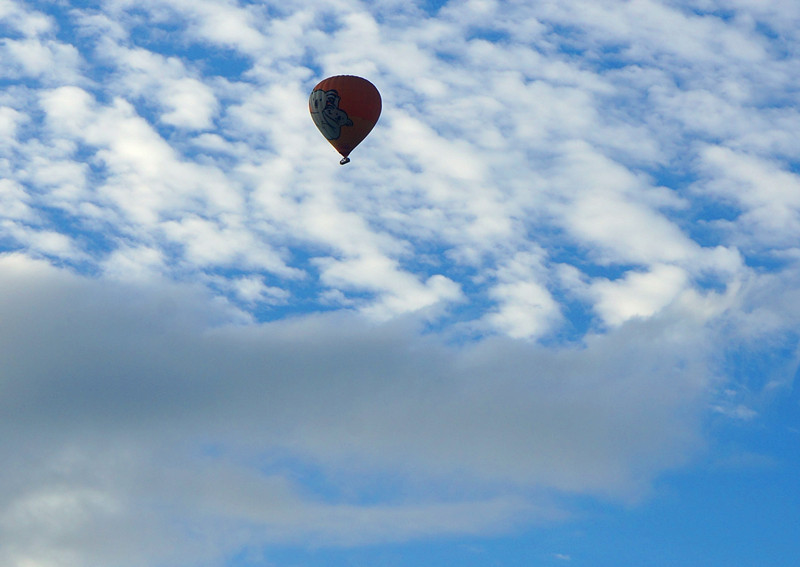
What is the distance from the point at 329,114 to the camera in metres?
143

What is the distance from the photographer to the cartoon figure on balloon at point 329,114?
14288 centimetres

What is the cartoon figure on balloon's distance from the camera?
14288 cm

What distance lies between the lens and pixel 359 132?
143 m

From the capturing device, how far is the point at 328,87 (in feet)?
470

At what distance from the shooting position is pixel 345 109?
5615 inches

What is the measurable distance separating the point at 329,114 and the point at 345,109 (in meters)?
1.49

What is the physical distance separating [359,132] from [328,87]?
4.39 metres

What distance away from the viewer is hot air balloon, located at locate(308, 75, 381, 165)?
14262 cm

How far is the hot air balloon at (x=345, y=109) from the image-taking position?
142625 millimetres
